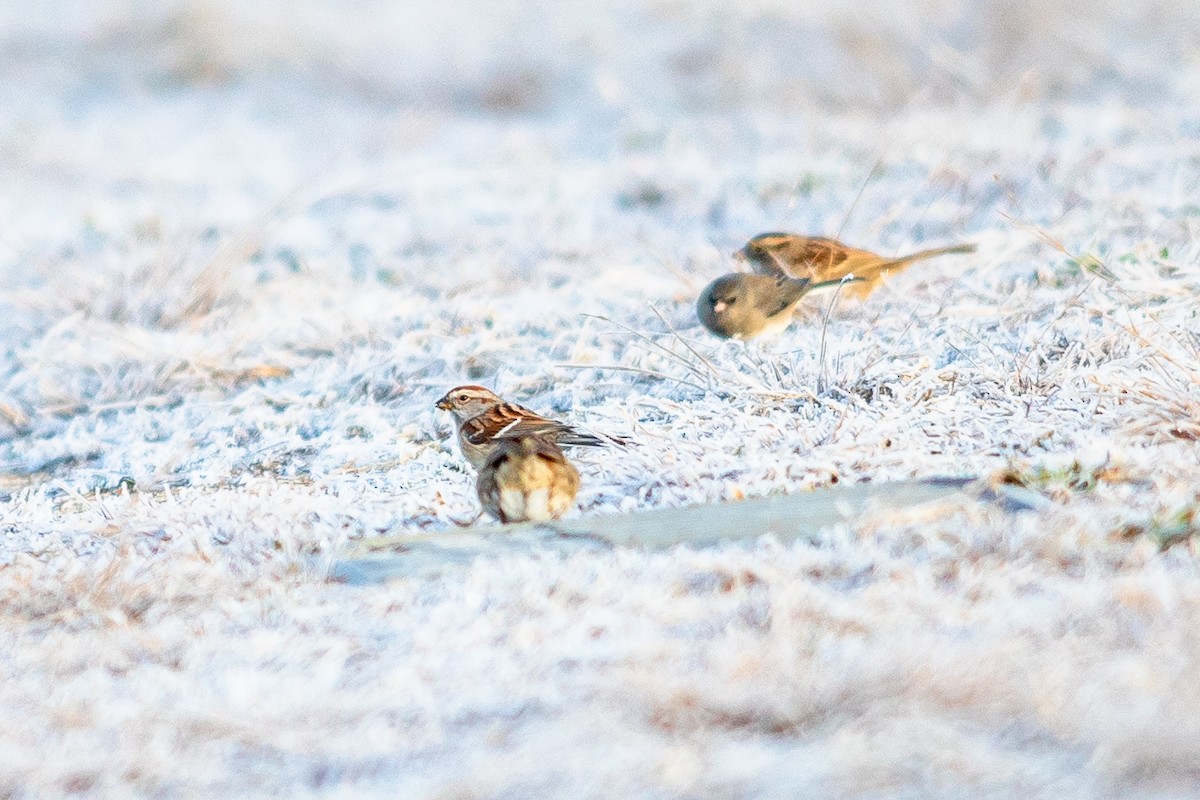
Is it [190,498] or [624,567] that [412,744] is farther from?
[190,498]

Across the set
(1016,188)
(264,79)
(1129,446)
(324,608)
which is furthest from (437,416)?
(264,79)

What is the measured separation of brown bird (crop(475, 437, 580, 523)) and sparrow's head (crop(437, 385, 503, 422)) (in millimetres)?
700

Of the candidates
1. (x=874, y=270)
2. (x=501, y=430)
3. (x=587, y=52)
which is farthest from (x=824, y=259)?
(x=587, y=52)

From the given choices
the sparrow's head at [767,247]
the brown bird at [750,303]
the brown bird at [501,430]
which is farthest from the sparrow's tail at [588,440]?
the sparrow's head at [767,247]

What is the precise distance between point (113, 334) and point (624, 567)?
4.08 meters

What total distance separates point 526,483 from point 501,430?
0.45 metres

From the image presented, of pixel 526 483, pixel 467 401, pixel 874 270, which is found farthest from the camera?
pixel 874 270

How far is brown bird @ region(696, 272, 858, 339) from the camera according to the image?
5.41 meters

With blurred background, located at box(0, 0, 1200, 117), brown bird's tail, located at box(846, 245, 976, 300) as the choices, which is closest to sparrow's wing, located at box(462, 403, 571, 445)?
brown bird's tail, located at box(846, 245, 976, 300)

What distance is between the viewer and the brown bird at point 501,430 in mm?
4191

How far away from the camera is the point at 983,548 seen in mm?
3150

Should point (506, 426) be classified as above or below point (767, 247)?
below

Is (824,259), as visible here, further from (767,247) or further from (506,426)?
(506,426)

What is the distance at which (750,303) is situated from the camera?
17.9ft
